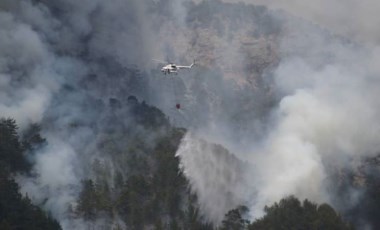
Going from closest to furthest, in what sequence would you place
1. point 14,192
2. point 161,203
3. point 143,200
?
1. point 14,192
2. point 143,200
3. point 161,203

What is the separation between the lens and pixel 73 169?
4358 inches

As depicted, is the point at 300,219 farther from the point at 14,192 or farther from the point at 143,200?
the point at 14,192

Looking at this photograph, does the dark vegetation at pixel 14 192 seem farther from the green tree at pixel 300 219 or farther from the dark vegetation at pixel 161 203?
the green tree at pixel 300 219

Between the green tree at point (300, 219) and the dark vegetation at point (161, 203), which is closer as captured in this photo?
the green tree at point (300, 219)

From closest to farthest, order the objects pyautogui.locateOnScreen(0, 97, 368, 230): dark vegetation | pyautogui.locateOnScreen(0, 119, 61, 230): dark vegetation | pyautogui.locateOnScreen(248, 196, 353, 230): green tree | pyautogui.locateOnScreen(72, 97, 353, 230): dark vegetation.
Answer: pyautogui.locateOnScreen(0, 119, 61, 230): dark vegetation
pyautogui.locateOnScreen(0, 97, 368, 230): dark vegetation
pyautogui.locateOnScreen(248, 196, 353, 230): green tree
pyautogui.locateOnScreen(72, 97, 353, 230): dark vegetation

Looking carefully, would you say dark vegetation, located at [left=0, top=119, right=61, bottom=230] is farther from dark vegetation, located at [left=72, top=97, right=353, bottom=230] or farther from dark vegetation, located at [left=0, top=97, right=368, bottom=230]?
dark vegetation, located at [left=72, top=97, right=353, bottom=230]

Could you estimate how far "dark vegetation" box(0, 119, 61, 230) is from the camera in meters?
71.0

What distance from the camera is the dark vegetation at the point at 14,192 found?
233 feet

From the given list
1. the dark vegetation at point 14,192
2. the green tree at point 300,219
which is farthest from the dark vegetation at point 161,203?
the dark vegetation at point 14,192

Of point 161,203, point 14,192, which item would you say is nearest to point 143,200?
point 161,203

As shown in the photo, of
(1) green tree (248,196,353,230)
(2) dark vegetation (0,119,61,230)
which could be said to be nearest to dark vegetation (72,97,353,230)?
(1) green tree (248,196,353,230)

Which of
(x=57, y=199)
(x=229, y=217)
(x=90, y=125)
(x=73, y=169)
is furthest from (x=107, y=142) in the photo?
(x=229, y=217)

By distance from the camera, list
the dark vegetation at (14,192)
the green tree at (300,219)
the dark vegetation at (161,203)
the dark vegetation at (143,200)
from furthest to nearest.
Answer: the dark vegetation at (161,203) → the green tree at (300,219) → the dark vegetation at (143,200) → the dark vegetation at (14,192)

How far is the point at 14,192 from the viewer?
79.3m
